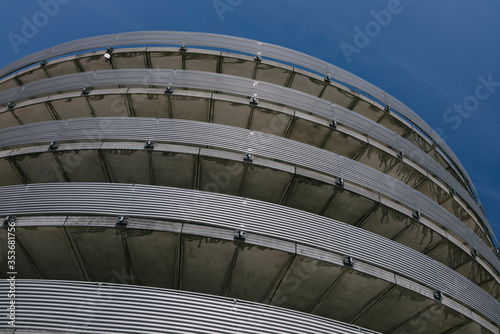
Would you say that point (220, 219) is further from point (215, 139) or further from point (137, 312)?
point (215, 139)

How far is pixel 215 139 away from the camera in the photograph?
12.1 m

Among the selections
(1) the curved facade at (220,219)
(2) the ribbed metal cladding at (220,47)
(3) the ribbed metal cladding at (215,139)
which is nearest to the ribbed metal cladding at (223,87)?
(1) the curved facade at (220,219)

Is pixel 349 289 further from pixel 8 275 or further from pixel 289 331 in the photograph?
pixel 8 275

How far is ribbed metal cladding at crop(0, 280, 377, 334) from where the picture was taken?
21.9ft

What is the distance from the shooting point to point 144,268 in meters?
9.43

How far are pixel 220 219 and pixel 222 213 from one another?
0.64ft

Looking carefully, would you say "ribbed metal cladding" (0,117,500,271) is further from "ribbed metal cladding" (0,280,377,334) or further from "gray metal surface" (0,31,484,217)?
"gray metal surface" (0,31,484,217)

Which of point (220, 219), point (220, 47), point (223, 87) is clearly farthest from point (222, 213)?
point (220, 47)

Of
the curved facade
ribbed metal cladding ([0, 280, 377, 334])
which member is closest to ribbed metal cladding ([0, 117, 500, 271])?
the curved facade

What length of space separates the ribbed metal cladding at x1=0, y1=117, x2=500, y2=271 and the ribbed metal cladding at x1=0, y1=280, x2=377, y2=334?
17.9 feet

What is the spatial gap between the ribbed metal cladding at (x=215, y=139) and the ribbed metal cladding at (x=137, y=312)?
17.9ft

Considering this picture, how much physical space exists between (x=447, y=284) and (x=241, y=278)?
18.1 ft

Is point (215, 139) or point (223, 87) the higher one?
point (223, 87)

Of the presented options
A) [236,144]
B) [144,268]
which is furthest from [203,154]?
[144,268]
